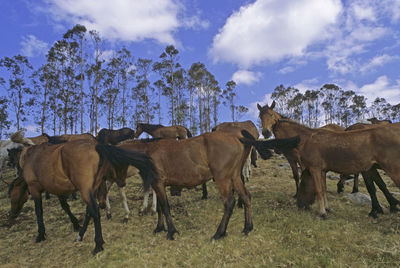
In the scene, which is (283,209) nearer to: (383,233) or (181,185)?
(383,233)

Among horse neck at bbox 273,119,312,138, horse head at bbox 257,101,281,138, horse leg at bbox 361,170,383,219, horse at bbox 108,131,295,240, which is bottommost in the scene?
horse leg at bbox 361,170,383,219

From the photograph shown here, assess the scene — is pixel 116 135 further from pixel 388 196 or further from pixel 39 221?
pixel 388 196

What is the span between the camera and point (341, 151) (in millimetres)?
5383

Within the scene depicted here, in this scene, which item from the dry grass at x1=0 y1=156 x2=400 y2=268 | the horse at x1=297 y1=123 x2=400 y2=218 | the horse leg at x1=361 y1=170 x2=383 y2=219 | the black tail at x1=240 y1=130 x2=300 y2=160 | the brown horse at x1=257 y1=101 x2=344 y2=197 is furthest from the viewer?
the brown horse at x1=257 y1=101 x2=344 y2=197

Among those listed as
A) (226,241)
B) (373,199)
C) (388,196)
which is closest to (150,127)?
(226,241)

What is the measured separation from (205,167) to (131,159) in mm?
1623

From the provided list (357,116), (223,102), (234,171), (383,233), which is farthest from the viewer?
(357,116)

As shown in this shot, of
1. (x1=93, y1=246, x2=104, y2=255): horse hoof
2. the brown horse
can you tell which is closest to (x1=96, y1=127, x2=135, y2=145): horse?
(x1=93, y1=246, x2=104, y2=255): horse hoof

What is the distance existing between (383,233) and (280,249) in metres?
2.44

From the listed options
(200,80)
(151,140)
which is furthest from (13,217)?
(200,80)

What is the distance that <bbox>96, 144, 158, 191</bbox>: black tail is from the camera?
4.73 m

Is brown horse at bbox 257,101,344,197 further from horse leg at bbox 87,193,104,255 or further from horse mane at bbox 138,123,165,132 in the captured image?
horse mane at bbox 138,123,165,132

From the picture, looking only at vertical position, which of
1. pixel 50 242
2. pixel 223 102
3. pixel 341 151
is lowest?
pixel 50 242

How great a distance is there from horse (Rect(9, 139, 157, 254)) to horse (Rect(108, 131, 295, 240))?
375 mm
